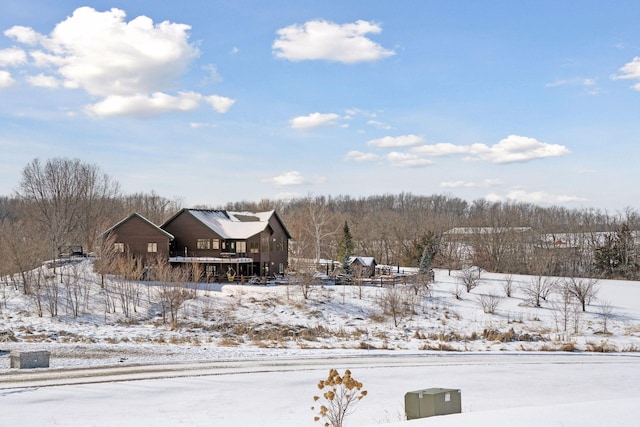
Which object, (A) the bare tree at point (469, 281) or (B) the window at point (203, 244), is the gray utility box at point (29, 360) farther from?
(A) the bare tree at point (469, 281)

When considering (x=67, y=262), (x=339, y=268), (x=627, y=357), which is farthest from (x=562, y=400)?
(x=67, y=262)

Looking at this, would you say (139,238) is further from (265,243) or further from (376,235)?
(376,235)

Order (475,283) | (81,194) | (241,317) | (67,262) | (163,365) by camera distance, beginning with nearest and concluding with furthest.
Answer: (163,365) < (241,317) < (475,283) < (67,262) < (81,194)

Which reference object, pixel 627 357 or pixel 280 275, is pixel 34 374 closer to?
pixel 627 357

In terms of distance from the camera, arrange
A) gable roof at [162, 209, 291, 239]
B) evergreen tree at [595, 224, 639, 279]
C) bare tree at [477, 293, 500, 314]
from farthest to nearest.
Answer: evergreen tree at [595, 224, 639, 279] → gable roof at [162, 209, 291, 239] → bare tree at [477, 293, 500, 314]

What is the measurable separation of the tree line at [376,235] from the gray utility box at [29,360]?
2362 centimetres

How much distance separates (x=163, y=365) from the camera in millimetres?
23906

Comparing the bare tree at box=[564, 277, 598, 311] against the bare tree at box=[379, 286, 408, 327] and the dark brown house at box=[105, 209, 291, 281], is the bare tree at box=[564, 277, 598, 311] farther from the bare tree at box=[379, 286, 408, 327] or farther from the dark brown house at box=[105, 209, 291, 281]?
the dark brown house at box=[105, 209, 291, 281]

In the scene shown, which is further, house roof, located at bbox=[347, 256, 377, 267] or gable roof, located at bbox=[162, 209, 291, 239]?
house roof, located at bbox=[347, 256, 377, 267]

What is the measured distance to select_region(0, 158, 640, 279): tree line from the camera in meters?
61.4

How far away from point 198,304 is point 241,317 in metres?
4.09

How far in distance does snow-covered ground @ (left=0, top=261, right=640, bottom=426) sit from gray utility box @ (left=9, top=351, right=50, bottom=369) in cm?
60

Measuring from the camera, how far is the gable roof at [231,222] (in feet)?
173

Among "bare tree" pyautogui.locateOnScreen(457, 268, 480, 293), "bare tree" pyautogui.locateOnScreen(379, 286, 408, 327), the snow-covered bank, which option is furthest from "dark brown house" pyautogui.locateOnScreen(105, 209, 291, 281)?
the snow-covered bank
